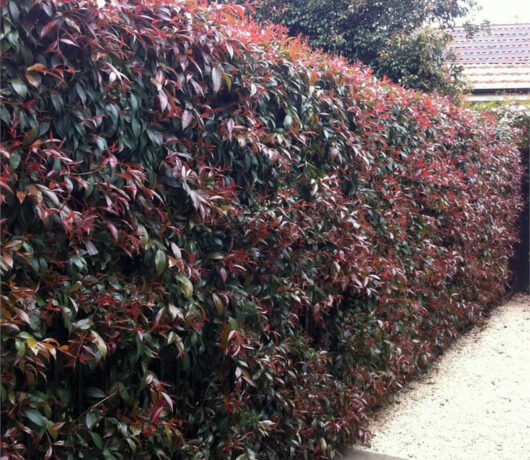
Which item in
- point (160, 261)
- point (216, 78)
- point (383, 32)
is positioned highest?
point (383, 32)

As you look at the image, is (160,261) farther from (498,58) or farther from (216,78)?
(498,58)

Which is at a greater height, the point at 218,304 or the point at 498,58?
the point at 498,58

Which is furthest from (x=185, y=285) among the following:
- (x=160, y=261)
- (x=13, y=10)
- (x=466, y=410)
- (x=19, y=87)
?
(x=466, y=410)

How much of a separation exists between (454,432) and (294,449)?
5.64ft

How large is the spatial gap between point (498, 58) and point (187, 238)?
15.6 meters

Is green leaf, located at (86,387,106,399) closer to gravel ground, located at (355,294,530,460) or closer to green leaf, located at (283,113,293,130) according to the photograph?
green leaf, located at (283,113,293,130)

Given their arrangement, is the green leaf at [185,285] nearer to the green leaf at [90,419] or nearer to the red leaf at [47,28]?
the green leaf at [90,419]

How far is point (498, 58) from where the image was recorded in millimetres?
16672

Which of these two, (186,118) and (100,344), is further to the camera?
(186,118)

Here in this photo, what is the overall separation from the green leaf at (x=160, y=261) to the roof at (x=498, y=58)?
519 inches

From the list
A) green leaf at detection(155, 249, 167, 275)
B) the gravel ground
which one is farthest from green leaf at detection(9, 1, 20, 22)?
the gravel ground

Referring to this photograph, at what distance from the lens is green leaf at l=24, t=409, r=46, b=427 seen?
7.18ft

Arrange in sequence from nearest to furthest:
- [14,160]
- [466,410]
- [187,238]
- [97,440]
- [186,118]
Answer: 1. [14,160]
2. [97,440]
3. [186,118]
4. [187,238]
5. [466,410]

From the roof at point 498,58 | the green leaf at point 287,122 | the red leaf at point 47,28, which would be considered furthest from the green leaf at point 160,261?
the roof at point 498,58
